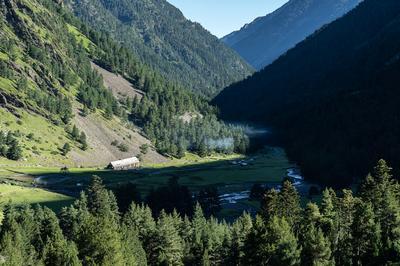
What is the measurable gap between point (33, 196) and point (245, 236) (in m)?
87.7

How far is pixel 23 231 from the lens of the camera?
88438 millimetres

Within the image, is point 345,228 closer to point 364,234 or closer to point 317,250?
point 364,234

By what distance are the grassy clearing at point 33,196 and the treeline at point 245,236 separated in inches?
1611

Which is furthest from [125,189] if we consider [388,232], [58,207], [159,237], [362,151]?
[362,151]

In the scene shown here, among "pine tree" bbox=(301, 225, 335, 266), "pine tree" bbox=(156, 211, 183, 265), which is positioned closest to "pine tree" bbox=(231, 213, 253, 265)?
"pine tree" bbox=(156, 211, 183, 265)

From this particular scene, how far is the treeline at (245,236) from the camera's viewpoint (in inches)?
2714

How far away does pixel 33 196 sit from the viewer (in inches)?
6029

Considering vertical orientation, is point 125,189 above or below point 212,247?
above

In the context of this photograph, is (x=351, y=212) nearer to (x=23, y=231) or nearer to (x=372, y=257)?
(x=372, y=257)

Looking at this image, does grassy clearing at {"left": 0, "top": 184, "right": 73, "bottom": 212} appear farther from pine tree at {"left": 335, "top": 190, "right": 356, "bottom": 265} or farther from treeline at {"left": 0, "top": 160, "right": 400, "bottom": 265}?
pine tree at {"left": 335, "top": 190, "right": 356, "bottom": 265}

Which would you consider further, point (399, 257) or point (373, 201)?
point (373, 201)

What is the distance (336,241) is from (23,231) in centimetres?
5063

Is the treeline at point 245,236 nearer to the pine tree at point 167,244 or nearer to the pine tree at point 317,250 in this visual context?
the pine tree at point 167,244

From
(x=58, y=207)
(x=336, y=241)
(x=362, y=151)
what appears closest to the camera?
(x=336, y=241)
